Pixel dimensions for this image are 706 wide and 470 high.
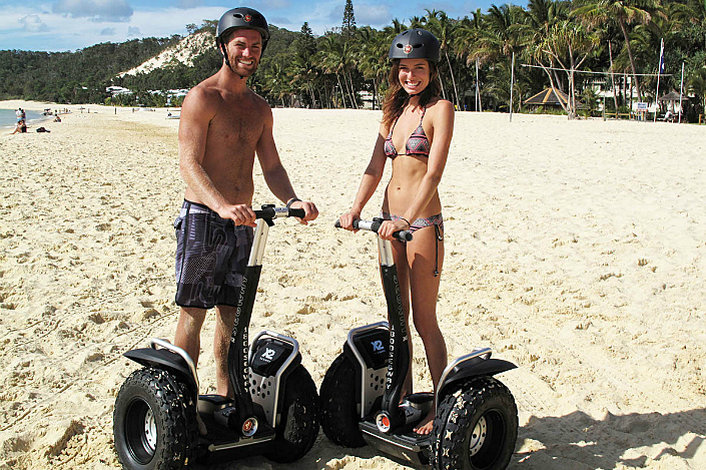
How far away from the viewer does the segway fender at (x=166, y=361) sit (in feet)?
8.75

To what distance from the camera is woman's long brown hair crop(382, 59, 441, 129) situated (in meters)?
2.98

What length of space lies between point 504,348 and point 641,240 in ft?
10.7

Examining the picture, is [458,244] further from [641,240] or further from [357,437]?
[357,437]

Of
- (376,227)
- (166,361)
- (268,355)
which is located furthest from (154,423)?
(376,227)

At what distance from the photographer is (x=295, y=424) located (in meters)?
2.89

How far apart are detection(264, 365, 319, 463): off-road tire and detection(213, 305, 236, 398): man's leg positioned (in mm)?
285

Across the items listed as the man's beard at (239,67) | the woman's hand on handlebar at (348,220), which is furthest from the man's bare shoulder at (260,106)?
the woman's hand on handlebar at (348,220)

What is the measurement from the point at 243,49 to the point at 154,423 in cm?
168

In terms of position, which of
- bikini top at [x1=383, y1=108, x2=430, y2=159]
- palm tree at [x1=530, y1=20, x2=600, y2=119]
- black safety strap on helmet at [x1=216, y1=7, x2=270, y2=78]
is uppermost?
palm tree at [x1=530, y1=20, x2=600, y2=119]

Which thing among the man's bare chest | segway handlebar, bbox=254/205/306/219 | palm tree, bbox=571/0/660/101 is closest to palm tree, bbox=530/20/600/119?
palm tree, bbox=571/0/660/101

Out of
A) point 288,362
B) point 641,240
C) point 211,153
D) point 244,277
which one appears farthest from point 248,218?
point 641,240

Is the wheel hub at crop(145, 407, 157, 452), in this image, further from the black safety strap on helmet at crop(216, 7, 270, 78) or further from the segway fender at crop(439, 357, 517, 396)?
the black safety strap on helmet at crop(216, 7, 270, 78)

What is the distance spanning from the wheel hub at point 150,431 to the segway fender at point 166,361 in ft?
0.66

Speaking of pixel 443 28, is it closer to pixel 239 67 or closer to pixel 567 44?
pixel 567 44
